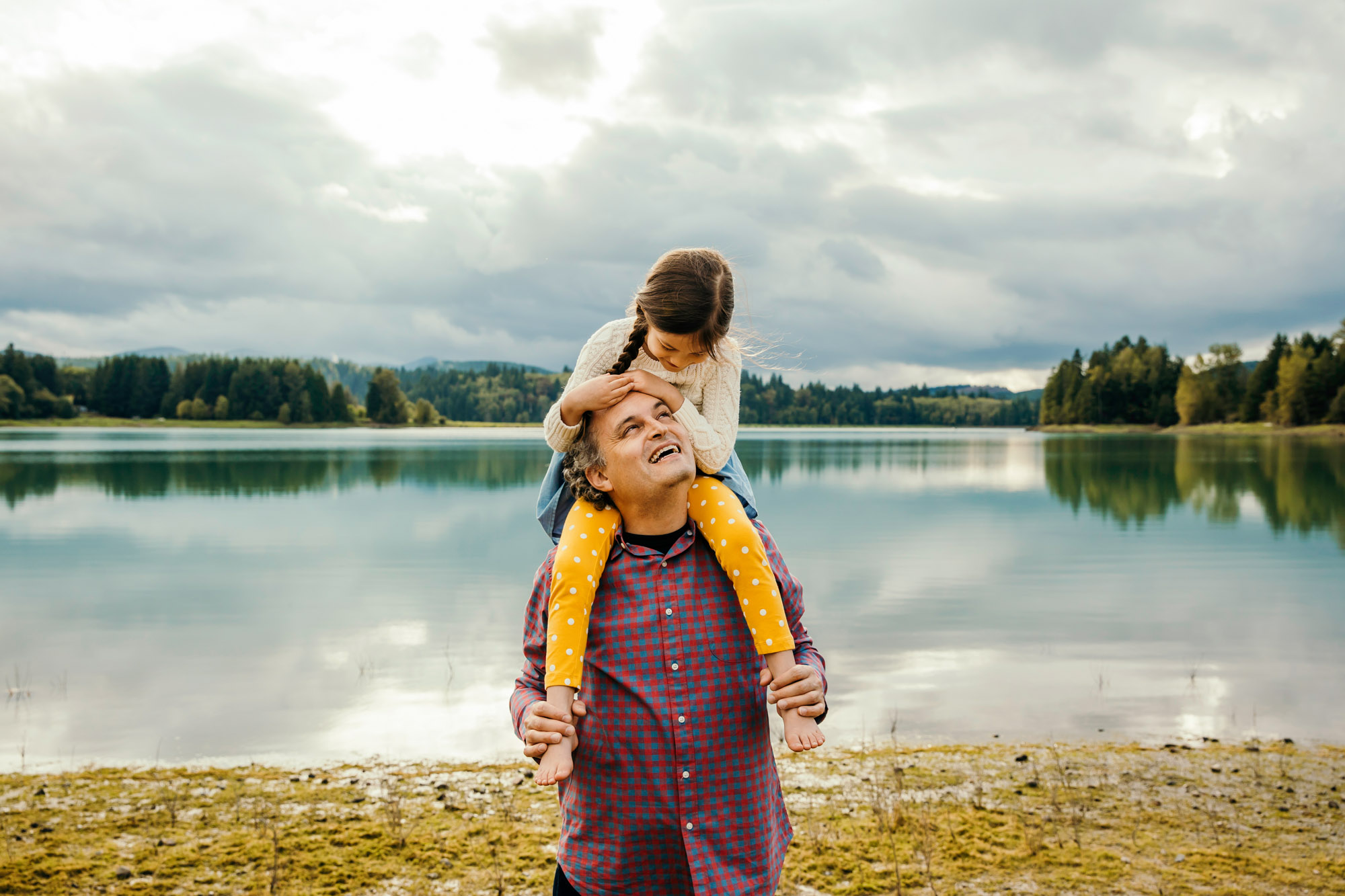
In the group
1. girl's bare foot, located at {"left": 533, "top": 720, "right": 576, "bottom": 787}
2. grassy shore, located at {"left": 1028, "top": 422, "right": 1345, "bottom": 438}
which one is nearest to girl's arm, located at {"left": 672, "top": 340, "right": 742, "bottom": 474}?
girl's bare foot, located at {"left": 533, "top": 720, "right": 576, "bottom": 787}

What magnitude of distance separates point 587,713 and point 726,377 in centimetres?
109

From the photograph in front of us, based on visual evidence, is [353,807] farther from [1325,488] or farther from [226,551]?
[1325,488]

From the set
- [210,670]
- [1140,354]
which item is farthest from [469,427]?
[210,670]

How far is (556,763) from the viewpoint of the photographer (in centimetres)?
215

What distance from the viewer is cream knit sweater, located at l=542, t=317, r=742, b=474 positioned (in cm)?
249

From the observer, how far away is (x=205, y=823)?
241 inches

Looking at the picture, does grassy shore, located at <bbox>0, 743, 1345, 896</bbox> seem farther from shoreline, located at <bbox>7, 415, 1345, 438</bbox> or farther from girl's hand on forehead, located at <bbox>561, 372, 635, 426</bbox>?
shoreline, located at <bbox>7, 415, 1345, 438</bbox>

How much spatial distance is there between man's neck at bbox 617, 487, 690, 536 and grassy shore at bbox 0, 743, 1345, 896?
3.61 metres

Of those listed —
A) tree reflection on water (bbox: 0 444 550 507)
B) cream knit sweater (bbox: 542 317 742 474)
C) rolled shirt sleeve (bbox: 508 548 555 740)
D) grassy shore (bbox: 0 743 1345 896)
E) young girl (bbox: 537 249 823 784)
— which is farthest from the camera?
tree reflection on water (bbox: 0 444 550 507)

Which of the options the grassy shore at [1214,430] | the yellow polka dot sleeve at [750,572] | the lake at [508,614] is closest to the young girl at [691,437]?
the yellow polka dot sleeve at [750,572]

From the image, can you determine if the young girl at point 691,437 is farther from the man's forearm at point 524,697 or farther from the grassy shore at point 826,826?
the grassy shore at point 826,826

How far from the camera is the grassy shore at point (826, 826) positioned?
5.15 meters

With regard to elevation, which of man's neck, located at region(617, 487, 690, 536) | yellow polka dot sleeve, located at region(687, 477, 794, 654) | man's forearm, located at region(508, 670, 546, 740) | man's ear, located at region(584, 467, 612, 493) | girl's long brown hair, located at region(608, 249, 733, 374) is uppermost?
girl's long brown hair, located at region(608, 249, 733, 374)

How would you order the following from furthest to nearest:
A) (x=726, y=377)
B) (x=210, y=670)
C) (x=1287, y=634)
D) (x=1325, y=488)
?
(x=1325, y=488) < (x=1287, y=634) < (x=210, y=670) < (x=726, y=377)
